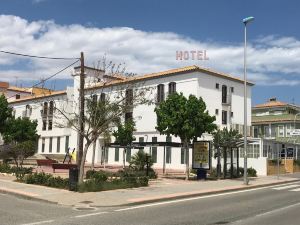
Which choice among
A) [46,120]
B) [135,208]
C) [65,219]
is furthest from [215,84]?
[65,219]

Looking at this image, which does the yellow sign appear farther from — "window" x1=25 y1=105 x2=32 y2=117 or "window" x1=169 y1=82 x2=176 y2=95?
"window" x1=25 y1=105 x2=32 y2=117

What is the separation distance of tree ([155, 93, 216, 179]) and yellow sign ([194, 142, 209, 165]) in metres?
0.58

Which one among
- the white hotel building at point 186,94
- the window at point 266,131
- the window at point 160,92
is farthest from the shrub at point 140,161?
the window at point 266,131

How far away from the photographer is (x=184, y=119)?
91.4 feet

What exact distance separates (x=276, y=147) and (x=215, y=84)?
9.55 metres

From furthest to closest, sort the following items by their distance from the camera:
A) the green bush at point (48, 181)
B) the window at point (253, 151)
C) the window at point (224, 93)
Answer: the window at point (224, 93)
the window at point (253, 151)
the green bush at point (48, 181)

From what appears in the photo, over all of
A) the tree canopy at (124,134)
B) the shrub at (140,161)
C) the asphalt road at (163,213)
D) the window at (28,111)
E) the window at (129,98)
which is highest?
the window at (28,111)

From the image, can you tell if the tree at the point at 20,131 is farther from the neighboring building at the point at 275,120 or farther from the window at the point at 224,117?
the neighboring building at the point at 275,120

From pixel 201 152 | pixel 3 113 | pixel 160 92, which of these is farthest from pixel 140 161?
pixel 160 92

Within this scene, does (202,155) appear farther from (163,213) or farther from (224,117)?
(224,117)

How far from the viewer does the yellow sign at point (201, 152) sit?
2792cm

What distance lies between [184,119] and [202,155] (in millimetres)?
2467

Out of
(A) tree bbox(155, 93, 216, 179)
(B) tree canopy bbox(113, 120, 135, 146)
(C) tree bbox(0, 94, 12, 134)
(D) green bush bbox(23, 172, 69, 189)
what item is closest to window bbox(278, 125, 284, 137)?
(B) tree canopy bbox(113, 120, 135, 146)

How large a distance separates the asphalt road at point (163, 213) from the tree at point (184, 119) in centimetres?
1002
